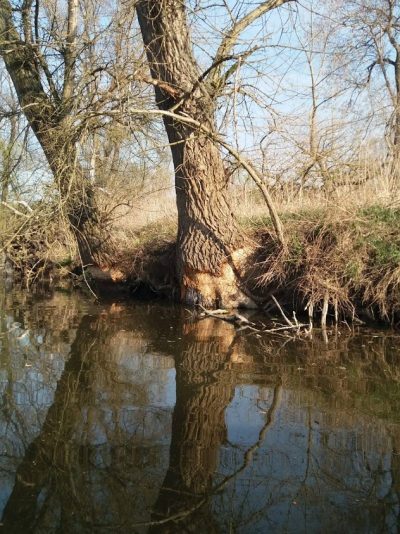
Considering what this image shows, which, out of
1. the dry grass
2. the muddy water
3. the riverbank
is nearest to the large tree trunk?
the riverbank

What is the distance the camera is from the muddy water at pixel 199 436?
2898 millimetres

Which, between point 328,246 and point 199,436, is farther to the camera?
point 328,246

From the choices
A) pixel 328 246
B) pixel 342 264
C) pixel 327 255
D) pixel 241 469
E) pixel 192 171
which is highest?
pixel 192 171

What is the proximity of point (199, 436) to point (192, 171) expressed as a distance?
6.18m

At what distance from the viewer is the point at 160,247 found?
12094mm

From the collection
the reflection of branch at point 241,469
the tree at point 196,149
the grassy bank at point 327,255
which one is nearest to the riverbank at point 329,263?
the grassy bank at point 327,255

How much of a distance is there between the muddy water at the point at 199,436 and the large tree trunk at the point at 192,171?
2.99 metres

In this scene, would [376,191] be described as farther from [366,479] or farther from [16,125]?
[16,125]

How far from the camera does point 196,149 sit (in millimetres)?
9211

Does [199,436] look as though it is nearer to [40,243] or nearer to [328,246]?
[328,246]

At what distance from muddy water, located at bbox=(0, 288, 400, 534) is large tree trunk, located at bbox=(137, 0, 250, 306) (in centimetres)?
299

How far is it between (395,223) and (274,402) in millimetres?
4690

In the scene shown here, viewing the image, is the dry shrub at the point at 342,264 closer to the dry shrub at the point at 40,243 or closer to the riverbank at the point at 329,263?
the riverbank at the point at 329,263

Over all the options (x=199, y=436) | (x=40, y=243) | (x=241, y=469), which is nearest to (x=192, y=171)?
(x=40, y=243)
